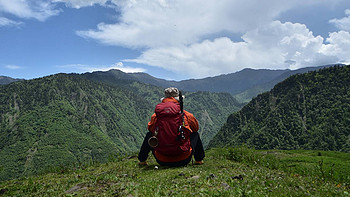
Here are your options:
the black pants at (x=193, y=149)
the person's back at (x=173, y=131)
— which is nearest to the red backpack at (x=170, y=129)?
the person's back at (x=173, y=131)

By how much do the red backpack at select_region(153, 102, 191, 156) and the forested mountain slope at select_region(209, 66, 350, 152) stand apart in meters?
137

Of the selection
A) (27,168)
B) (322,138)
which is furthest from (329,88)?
(27,168)

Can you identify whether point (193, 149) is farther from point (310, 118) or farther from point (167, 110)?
point (310, 118)

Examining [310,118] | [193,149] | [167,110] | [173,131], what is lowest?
[310,118]

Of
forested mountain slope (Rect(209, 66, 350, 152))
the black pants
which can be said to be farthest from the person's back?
forested mountain slope (Rect(209, 66, 350, 152))

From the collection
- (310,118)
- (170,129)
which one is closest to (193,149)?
(170,129)

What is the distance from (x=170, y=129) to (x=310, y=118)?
188m

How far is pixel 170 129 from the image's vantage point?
26.3 ft

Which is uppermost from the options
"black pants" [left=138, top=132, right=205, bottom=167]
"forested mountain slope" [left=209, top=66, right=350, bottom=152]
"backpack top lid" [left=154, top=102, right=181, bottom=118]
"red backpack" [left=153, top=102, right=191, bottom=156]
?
"backpack top lid" [left=154, top=102, right=181, bottom=118]

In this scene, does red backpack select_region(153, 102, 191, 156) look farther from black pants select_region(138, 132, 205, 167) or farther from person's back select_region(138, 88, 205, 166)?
black pants select_region(138, 132, 205, 167)

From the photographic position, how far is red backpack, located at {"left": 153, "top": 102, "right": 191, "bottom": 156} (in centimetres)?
803

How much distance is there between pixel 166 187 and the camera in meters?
5.75

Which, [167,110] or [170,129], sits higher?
[167,110]

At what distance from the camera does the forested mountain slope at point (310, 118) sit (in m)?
137
